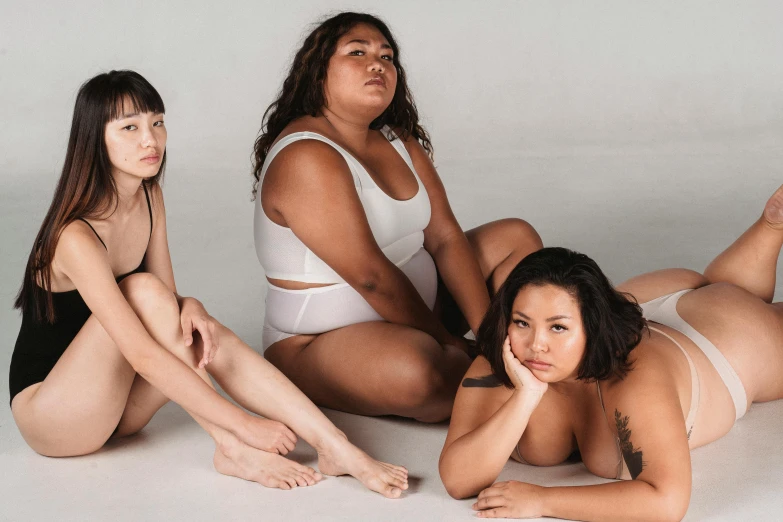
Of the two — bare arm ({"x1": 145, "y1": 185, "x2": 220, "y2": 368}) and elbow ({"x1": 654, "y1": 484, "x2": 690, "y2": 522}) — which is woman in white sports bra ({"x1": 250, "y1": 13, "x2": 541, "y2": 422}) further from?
elbow ({"x1": 654, "y1": 484, "x2": 690, "y2": 522})

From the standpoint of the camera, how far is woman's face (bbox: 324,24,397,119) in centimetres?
388

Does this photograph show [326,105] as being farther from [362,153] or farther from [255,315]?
[255,315]

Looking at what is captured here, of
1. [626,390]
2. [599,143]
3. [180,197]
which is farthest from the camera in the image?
[599,143]

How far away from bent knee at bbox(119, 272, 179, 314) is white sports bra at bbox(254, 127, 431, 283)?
24.2 inches

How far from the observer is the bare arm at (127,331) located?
10.5ft

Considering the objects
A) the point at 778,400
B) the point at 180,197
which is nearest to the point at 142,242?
the point at 778,400

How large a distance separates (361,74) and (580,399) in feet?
4.39

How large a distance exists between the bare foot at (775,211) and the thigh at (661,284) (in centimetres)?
28

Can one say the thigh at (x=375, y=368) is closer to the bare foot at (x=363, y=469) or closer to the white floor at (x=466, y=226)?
the white floor at (x=466, y=226)

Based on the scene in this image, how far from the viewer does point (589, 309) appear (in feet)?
9.77

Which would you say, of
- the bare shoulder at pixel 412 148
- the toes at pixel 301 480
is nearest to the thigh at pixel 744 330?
the bare shoulder at pixel 412 148

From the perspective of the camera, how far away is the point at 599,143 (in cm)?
728

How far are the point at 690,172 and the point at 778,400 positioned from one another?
309 centimetres

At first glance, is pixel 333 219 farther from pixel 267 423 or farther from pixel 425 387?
pixel 267 423
